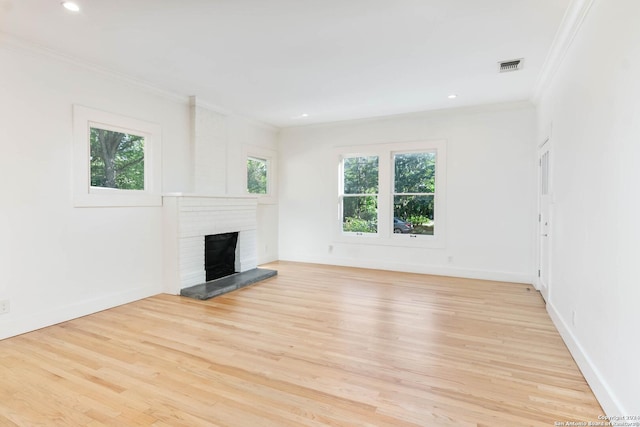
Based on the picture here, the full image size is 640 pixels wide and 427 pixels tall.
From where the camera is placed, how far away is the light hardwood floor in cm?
197

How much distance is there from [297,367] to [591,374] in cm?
198

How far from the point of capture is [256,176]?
21.5ft

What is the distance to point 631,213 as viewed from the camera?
1714 mm

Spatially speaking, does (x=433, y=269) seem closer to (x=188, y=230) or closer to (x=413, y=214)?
(x=413, y=214)

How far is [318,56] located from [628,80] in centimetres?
255

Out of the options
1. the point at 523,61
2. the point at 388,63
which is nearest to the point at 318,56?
the point at 388,63

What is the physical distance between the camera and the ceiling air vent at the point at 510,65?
3.62m

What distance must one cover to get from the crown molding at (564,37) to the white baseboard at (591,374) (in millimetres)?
2478

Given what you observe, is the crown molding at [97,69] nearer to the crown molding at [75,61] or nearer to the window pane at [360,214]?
the crown molding at [75,61]

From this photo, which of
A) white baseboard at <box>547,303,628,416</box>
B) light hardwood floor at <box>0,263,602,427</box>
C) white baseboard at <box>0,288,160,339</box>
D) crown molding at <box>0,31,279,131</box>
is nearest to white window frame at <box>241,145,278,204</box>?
crown molding at <box>0,31,279,131</box>

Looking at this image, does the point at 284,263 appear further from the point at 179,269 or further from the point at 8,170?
the point at 8,170

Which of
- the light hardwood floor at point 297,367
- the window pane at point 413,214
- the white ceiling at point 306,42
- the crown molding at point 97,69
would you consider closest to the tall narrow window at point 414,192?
the window pane at point 413,214

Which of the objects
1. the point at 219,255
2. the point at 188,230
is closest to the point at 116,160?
the point at 188,230

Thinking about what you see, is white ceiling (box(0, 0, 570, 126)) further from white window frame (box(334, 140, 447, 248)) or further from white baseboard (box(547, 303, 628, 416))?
white baseboard (box(547, 303, 628, 416))
